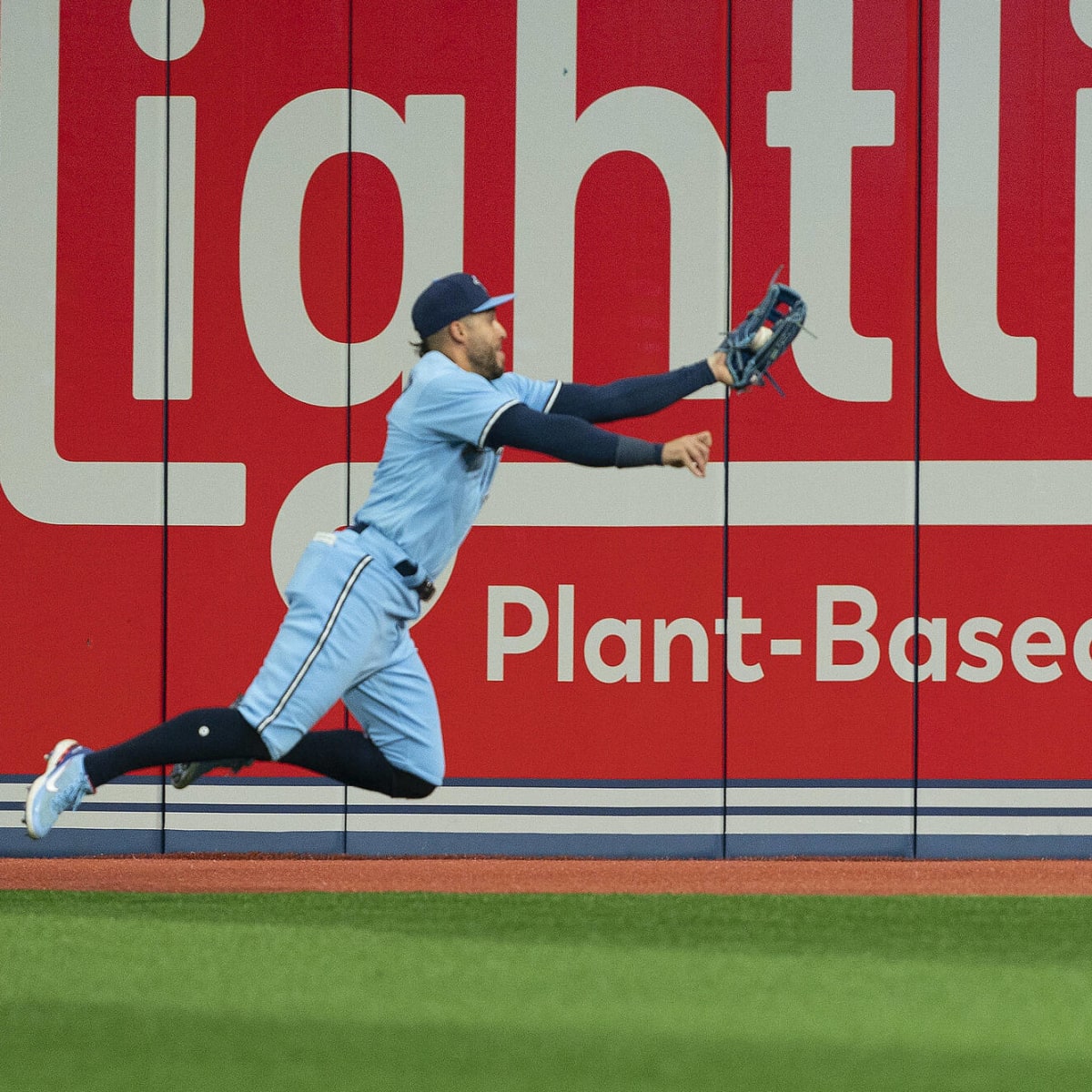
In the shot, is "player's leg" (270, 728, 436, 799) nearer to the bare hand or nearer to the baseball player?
the baseball player

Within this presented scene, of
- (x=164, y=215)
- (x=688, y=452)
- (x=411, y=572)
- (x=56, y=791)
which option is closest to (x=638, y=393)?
(x=688, y=452)

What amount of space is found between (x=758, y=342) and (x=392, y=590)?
51.4 inches

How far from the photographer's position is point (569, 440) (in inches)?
184

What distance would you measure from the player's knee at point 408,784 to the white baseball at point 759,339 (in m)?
1.62

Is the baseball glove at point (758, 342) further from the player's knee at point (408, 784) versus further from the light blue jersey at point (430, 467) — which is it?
the player's knee at point (408, 784)

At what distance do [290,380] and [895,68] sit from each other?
333 centimetres

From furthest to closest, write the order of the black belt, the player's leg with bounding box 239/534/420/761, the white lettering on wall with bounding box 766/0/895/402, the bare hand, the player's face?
the white lettering on wall with bounding box 766/0/895/402, the player's face, the black belt, the player's leg with bounding box 239/534/420/761, the bare hand

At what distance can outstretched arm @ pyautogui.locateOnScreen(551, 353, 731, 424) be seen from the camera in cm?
502

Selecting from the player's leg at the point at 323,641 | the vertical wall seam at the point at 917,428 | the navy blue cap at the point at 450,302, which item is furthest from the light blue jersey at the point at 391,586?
the vertical wall seam at the point at 917,428

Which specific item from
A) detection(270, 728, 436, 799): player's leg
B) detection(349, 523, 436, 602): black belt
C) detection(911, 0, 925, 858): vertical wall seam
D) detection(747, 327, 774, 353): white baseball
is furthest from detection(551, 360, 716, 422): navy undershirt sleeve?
detection(911, 0, 925, 858): vertical wall seam

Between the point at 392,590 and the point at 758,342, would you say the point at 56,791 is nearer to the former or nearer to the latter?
the point at 392,590

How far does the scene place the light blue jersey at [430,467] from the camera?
490cm

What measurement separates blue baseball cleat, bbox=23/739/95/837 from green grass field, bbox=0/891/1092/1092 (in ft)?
1.24

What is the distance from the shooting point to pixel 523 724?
27.2ft
